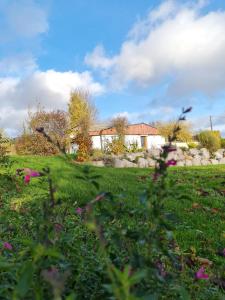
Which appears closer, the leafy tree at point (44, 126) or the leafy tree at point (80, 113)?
the leafy tree at point (44, 126)

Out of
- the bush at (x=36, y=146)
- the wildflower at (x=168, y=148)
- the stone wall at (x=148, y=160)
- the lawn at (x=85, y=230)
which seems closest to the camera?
Result: the wildflower at (x=168, y=148)

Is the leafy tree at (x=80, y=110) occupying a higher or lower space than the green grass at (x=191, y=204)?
higher

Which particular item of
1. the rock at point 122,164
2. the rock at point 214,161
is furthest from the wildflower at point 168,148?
the rock at point 214,161

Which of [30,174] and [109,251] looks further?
[30,174]

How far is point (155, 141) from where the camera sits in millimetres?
50031

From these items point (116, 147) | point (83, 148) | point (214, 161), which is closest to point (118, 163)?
point (83, 148)

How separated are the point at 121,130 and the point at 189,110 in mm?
30314

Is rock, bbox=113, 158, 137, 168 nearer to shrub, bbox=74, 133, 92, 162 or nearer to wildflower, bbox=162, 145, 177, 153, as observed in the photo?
shrub, bbox=74, 133, 92, 162

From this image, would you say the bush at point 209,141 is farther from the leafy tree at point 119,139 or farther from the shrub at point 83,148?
the shrub at point 83,148

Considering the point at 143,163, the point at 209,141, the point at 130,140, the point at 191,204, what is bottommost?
the point at 191,204

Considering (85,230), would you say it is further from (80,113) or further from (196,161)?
(80,113)

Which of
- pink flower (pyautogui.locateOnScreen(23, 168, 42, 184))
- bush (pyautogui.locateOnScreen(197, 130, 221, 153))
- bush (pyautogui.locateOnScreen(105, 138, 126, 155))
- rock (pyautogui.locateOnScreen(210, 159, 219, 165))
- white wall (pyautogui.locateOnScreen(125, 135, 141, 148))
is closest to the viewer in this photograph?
pink flower (pyautogui.locateOnScreen(23, 168, 42, 184))

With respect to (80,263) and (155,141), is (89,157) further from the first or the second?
(155,141)

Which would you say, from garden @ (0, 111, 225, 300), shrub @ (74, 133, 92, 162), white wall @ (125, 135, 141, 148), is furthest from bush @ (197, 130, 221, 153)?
garden @ (0, 111, 225, 300)
